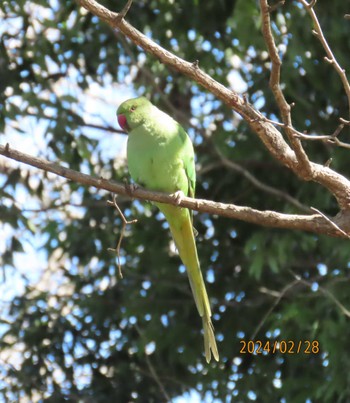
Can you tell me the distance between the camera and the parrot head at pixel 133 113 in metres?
4.36

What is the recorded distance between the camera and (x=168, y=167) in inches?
164

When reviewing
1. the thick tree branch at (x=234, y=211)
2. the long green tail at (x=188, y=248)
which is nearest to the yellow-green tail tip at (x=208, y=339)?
the long green tail at (x=188, y=248)

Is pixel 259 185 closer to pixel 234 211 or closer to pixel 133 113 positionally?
pixel 133 113

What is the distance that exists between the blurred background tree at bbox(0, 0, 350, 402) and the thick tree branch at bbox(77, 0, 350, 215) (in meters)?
1.84

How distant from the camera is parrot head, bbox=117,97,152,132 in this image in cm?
436

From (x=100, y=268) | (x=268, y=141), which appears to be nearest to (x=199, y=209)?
(x=268, y=141)

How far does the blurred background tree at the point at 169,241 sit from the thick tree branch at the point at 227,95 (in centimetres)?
184

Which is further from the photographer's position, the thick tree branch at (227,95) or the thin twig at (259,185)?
the thin twig at (259,185)

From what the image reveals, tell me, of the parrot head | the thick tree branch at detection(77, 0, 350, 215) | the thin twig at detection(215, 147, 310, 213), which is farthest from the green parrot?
the thick tree branch at detection(77, 0, 350, 215)

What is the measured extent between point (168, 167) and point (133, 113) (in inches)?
16.5

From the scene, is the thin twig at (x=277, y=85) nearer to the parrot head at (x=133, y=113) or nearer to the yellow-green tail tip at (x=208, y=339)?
the yellow-green tail tip at (x=208, y=339)

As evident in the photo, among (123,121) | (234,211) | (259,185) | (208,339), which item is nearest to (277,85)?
(234,211)

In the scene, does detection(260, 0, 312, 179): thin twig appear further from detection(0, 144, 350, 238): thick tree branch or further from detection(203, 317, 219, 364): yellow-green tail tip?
detection(203, 317, 219, 364): yellow-green tail tip

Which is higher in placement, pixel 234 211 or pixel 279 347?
pixel 234 211
